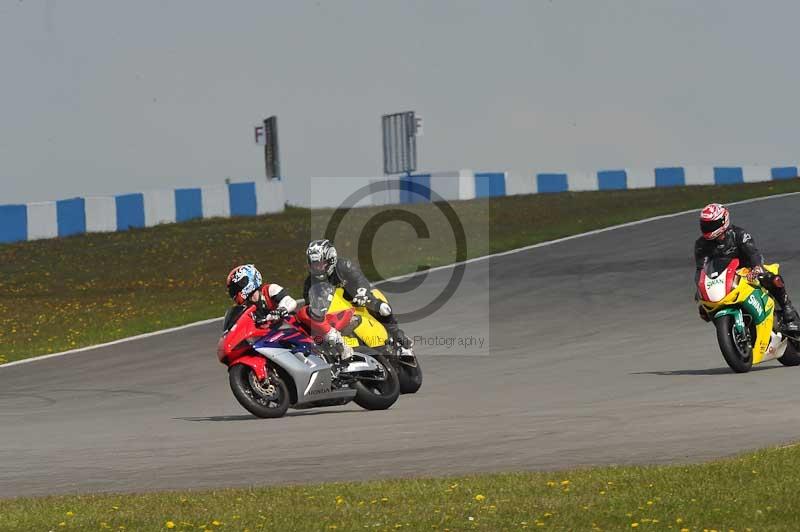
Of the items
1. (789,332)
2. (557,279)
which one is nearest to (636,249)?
(557,279)

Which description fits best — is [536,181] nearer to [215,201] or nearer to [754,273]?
[215,201]

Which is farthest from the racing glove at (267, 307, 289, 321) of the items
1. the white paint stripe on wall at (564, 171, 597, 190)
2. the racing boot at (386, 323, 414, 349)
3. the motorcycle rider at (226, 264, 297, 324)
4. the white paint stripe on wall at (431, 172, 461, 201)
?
the white paint stripe on wall at (564, 171, 597, 190)

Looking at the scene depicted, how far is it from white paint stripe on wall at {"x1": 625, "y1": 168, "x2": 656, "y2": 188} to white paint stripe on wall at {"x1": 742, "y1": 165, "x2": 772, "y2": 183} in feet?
9.77

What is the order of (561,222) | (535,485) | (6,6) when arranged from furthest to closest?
1. (6,6)
2. (561,222)
3. (535,485)

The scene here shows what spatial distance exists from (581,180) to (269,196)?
9579 mm

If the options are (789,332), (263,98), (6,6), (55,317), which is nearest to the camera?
(789,332)

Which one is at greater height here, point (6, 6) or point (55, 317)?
point (6, 6)

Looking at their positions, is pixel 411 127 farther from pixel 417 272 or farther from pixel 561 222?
pixel 417 272

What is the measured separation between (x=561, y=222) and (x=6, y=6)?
1451 cm

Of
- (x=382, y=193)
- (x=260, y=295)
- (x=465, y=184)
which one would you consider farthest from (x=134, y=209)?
(x=260, y=295)

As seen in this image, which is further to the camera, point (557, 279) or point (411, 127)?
point (411, 127)

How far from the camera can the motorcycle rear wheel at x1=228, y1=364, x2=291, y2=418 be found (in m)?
12.5

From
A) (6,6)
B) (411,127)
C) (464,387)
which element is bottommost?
(464,387)

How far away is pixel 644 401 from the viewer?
12141mm
